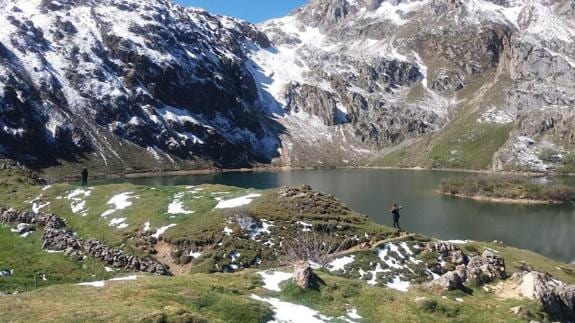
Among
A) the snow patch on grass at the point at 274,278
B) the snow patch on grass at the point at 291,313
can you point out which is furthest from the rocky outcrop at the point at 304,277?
the snow patch on grass at the point at 291,313

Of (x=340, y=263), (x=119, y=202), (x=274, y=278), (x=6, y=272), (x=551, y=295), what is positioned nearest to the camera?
(x=274, y=278)

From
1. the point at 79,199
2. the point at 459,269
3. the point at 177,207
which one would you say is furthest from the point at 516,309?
the point at 79,199

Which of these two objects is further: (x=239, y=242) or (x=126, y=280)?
(x=239, y=242)

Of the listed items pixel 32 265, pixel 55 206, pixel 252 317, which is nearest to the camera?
pixel 252 317

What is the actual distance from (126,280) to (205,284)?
466cm

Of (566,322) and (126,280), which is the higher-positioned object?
(126,280)

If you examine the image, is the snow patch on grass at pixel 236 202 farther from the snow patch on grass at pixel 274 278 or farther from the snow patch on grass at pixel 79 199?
the snow patch on grass at pixel 274 278

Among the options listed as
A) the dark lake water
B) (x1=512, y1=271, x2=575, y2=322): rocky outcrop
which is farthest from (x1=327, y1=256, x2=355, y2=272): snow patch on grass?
the dark lake water

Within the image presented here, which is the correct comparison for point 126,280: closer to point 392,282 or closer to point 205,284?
point 205,284

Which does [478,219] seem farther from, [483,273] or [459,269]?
[483,273]

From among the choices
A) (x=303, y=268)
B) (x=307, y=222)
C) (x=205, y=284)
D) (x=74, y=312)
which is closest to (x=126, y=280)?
(x=205, y=284)

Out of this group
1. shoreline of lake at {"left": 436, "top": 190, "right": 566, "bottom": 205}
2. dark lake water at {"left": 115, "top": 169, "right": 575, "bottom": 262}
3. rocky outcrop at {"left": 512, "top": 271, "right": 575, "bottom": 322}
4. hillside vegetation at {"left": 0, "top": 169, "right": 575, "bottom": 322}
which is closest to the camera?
hillside vegetation at {"left": 0, "top": 169, "right": 575, "bottom": 322}

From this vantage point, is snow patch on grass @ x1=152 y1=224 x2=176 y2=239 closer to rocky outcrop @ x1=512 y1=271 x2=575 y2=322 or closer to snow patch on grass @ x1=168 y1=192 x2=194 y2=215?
snow patch on grass @ x1=168 y1=192 x2=194 y2=215

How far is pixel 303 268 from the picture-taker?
30922mm
